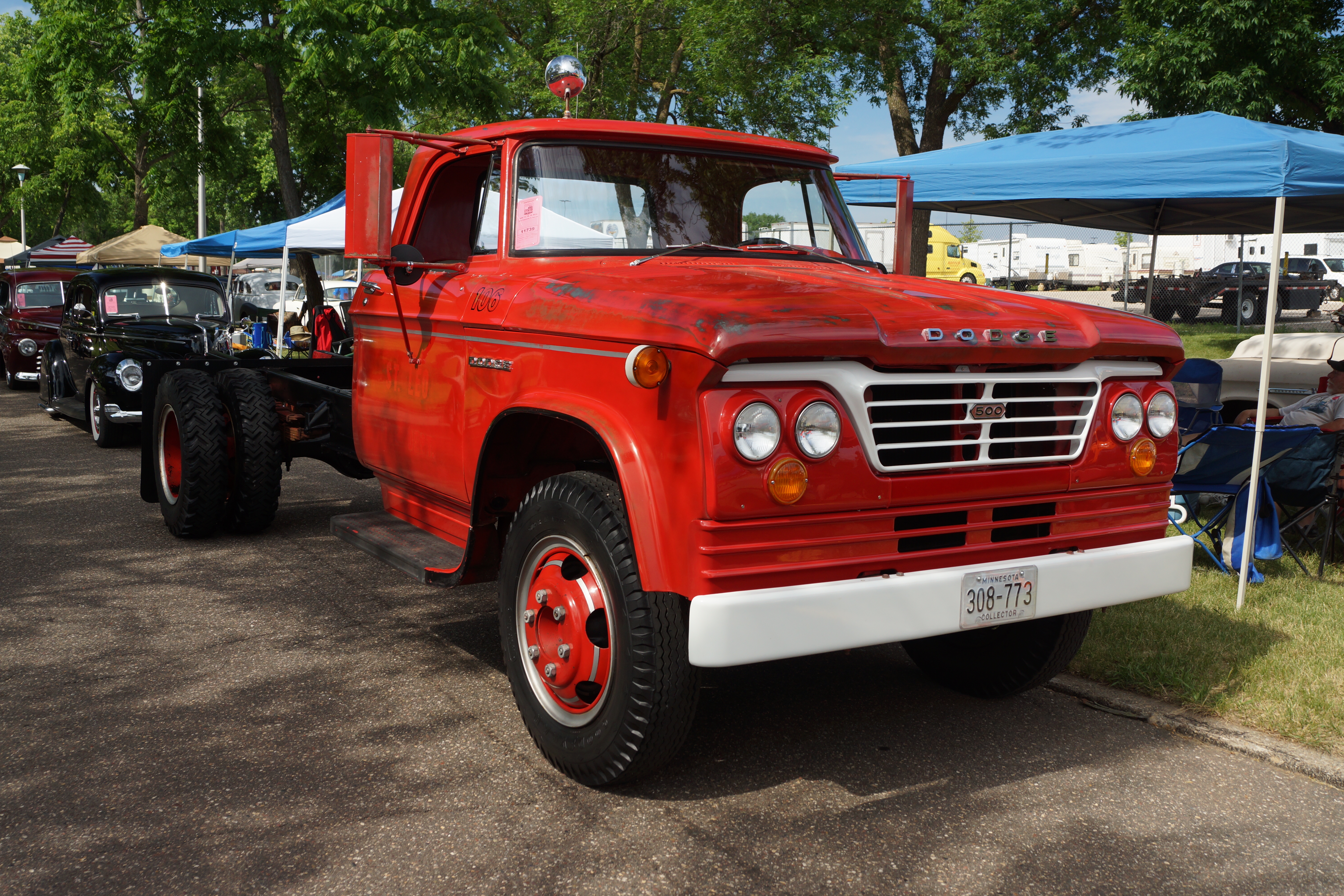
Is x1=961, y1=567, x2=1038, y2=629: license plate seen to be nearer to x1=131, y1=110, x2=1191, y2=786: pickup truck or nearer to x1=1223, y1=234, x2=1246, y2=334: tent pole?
x1=131, y1=110, x2=1191, y2=786: pickup truck

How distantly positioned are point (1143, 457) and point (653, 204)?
2.05 m

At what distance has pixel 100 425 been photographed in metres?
11.3

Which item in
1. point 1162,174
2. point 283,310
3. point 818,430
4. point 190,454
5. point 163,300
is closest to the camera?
point 818,430

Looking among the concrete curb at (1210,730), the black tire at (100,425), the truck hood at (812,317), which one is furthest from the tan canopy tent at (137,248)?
the concrete curb at (1210,730)

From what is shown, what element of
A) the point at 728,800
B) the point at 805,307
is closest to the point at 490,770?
the point at 728,800

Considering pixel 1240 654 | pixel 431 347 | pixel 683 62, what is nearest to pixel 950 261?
pixel 683 62

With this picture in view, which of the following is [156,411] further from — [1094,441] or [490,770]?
[1094,441]

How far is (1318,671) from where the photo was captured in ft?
15.4

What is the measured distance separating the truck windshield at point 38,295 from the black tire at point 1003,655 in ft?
52.7

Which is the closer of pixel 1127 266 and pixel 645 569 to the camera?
pixel 645 569

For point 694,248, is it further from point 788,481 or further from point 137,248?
point 137,248

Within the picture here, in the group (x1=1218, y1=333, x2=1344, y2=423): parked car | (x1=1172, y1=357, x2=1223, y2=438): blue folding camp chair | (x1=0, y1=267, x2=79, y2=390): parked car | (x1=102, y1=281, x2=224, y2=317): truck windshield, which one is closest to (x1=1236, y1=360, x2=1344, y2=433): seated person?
(x1=1172, y1=357, x2=1223, y2=438): blue folding camp chair

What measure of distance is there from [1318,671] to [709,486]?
3223mm

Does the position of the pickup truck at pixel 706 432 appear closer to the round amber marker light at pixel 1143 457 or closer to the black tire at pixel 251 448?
the round amber marker light at pixel 1143 457
